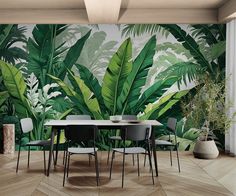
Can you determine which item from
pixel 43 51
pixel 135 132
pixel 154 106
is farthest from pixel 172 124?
pixel 43 51

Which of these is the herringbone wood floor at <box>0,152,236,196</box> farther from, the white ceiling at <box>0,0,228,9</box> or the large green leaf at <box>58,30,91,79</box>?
the white ceiling at <box>0,0,228,9</box>

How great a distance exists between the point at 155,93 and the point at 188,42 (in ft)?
3.76

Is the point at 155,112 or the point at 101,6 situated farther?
the point at 155,112

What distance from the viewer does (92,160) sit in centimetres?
653

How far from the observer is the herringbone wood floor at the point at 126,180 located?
15.1 feet

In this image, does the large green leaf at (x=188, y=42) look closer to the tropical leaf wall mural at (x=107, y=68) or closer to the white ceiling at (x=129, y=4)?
the tropical leaf wall mural at (x=107, y=68)

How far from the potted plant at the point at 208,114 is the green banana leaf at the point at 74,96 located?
6.16ft

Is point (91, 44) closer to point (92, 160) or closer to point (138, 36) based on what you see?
point (138, 36)

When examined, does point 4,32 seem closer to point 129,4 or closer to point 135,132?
point 129,4

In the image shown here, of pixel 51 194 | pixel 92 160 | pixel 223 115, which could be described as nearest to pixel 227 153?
pixel 223 115

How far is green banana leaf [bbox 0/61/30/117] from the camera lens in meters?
7.24

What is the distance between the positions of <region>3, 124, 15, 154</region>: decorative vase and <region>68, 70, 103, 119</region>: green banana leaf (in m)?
1.36

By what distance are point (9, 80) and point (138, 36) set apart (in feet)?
8.35

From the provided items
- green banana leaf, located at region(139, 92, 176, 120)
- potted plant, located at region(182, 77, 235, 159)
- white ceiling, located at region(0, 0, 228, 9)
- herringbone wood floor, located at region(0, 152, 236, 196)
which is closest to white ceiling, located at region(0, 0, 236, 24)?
white ceiling, located at region(0, 0, 228, 9)
